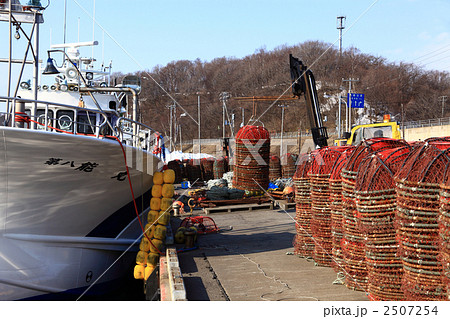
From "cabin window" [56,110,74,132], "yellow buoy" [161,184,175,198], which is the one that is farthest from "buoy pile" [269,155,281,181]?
"yellow buoy" [161,184,175,198]

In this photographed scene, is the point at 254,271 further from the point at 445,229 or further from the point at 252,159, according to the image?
the point at 252,159

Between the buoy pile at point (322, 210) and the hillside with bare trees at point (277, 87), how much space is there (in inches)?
2260

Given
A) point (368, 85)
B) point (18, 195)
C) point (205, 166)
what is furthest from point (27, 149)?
point (368, 85)

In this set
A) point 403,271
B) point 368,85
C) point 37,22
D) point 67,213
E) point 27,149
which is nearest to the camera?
point 403,271

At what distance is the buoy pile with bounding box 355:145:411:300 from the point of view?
16.5 feet

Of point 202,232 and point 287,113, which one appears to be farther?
point 287,113

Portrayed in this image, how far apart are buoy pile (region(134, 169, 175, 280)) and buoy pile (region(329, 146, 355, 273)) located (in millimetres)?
3216

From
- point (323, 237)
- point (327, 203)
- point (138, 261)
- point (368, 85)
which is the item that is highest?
point (368, 85)

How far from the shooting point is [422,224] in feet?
14.6

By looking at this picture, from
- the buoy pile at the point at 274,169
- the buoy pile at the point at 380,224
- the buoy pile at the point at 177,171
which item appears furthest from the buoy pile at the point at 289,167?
the buoy pile at the point at 380,224

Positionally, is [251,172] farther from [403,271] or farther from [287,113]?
[287,113]

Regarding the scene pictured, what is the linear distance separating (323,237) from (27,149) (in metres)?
4.67

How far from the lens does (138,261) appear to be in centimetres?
855

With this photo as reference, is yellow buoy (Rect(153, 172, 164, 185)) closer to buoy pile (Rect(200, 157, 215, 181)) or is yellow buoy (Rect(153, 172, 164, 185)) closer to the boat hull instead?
the boat hull
